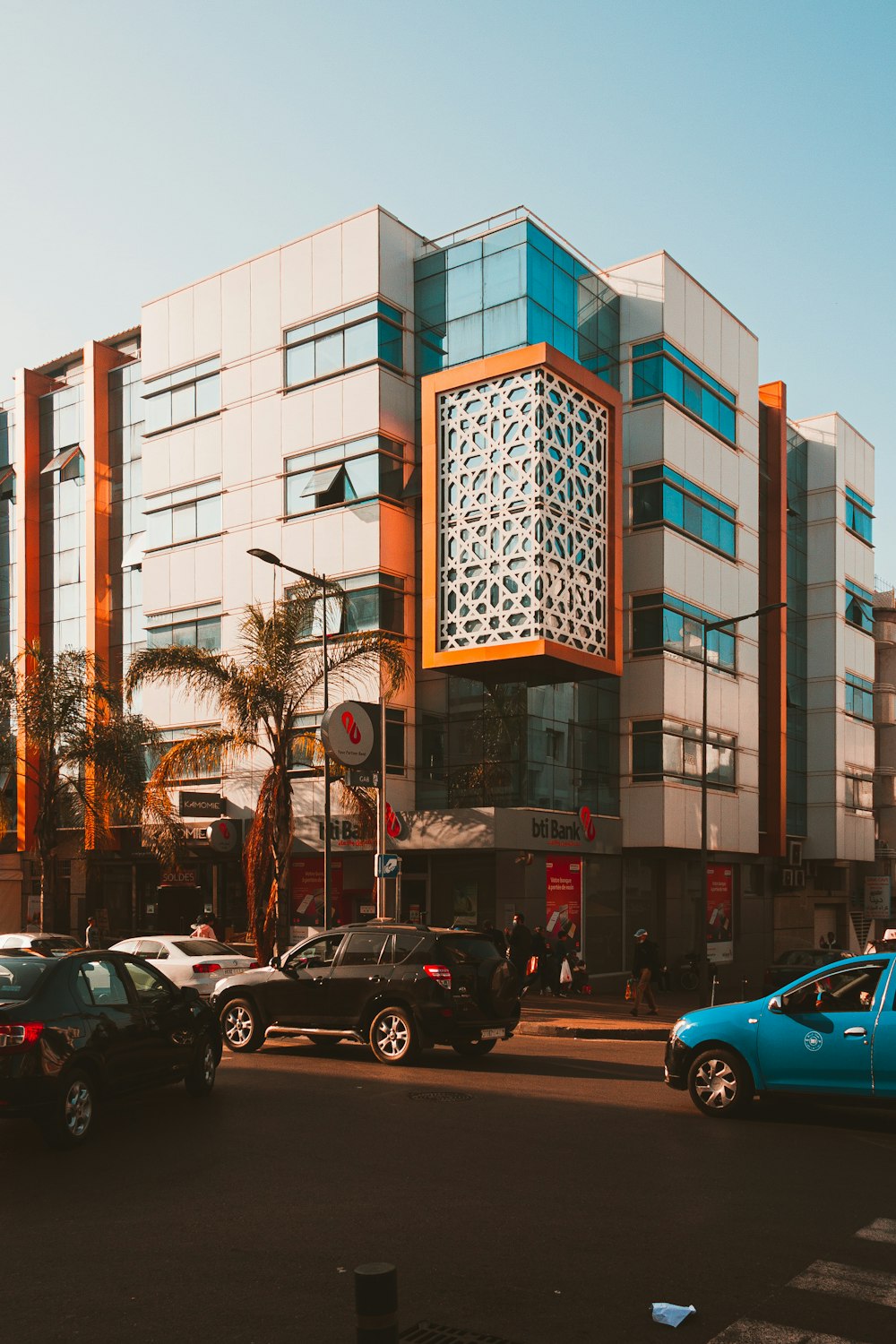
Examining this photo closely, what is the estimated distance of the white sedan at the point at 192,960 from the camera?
20.1 m

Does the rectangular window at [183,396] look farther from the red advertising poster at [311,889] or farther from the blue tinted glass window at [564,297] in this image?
the red advertising poster at [311,889]

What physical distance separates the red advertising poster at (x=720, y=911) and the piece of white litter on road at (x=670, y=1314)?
32315 millimetres

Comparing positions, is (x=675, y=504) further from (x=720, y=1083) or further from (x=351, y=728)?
(x=720, y=1083)

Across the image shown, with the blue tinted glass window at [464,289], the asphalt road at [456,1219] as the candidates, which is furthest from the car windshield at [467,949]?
the blue tinted glass window at [464,289]

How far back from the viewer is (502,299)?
32000 mm

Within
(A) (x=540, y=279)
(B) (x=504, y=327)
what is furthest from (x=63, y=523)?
(A) (x=540, y=279)

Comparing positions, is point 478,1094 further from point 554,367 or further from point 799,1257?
point 554,367

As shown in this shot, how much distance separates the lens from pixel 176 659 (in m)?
27.5

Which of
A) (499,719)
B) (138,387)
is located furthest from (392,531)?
(138,387)

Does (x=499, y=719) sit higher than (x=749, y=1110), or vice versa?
(x=499, y=719)

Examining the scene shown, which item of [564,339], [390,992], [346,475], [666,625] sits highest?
[564,339]

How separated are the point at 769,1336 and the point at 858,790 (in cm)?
4495

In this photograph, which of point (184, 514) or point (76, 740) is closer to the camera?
point (76, 740)

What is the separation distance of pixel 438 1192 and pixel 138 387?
1479 inches
